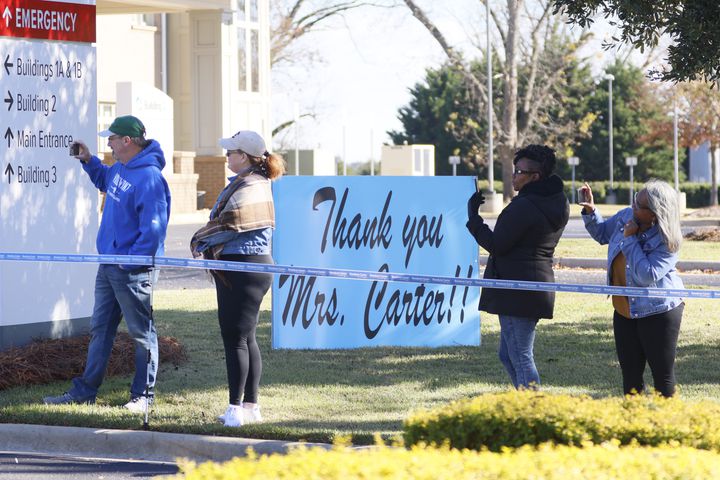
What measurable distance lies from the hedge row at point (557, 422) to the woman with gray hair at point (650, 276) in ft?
5.73

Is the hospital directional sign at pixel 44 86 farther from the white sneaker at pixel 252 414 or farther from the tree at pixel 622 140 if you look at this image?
the tree at pixel 622 140

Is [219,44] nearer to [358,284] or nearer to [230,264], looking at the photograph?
[358,284]

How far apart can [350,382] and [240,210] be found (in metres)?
2.32

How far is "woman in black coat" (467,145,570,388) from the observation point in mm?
7418

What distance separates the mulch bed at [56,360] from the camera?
360 inches

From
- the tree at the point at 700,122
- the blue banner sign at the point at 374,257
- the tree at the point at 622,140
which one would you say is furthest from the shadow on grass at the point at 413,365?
the tree at the point at 622,140

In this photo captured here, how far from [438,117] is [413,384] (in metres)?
67.6

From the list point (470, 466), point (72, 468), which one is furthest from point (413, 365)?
point (470, 466)

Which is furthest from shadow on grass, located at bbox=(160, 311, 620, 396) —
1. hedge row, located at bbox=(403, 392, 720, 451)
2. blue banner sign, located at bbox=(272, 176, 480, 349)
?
hedge row, located at bbox=(403, 392, 720, 451)

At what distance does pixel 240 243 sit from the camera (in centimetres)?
766

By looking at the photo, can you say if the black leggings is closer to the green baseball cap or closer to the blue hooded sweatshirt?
the blue hooded sweatshirt

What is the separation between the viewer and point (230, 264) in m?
7.50

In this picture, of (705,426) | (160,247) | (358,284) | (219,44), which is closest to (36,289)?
(160,247)

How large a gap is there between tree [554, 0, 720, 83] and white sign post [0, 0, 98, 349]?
13.3 feet
